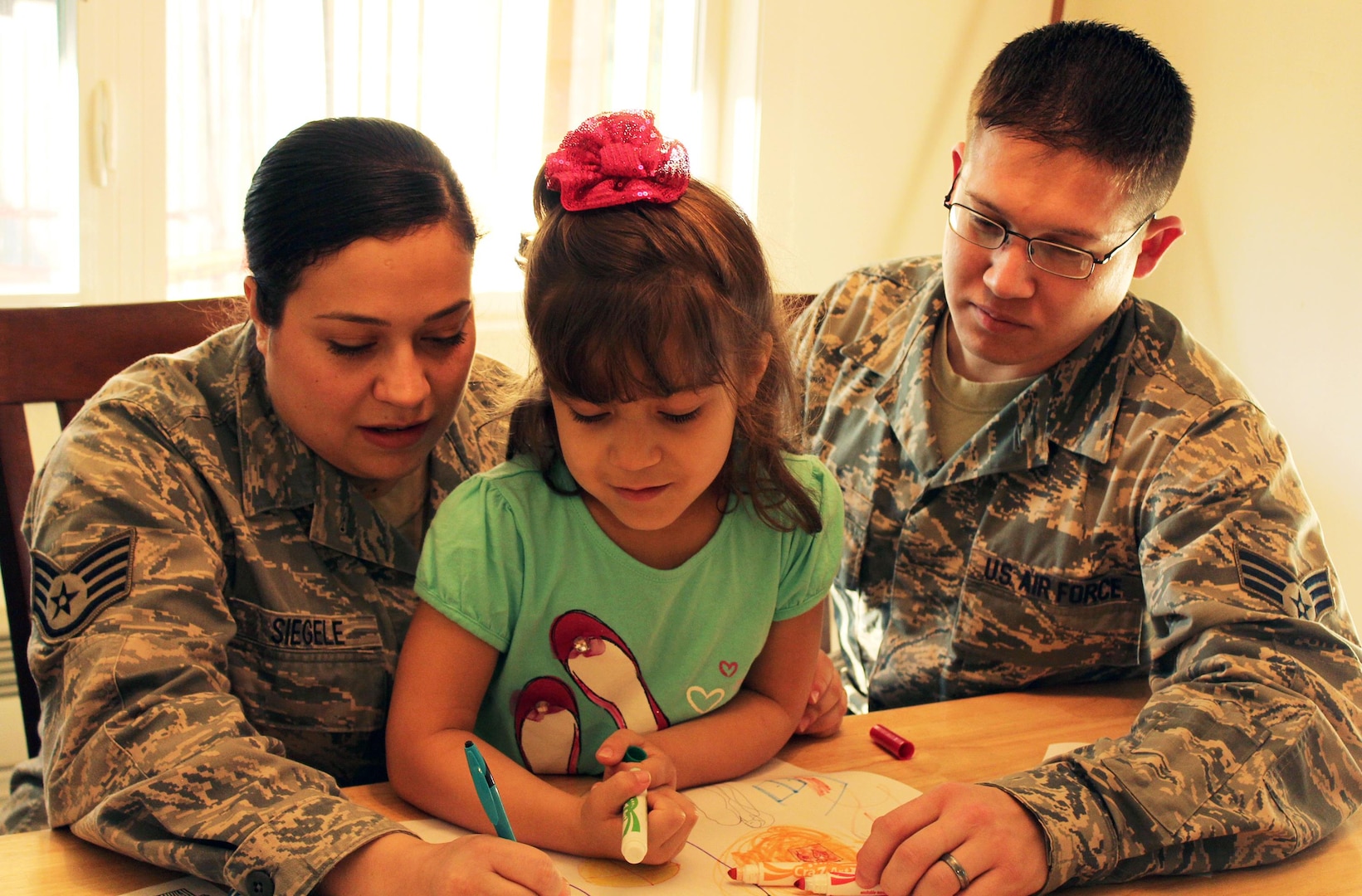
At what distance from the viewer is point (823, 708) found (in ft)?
4.17

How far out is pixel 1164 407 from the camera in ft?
4.71

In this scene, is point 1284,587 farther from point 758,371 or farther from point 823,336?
point 823,336

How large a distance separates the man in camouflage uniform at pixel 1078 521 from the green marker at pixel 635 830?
7.7 inches

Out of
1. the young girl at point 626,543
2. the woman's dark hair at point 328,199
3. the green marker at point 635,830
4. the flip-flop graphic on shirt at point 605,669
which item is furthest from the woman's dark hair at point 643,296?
the green marker at point 635,830

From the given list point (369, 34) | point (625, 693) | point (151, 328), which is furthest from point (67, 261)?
point (625, 693)

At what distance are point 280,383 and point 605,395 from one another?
38cm

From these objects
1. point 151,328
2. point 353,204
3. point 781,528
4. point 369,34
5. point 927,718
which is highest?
point 369,34

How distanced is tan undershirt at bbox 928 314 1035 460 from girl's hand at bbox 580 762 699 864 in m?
0.79

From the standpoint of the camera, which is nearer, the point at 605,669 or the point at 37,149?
the point at 605,669

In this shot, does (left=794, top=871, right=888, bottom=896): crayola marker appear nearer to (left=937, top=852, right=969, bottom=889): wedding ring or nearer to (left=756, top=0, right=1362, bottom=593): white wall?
(left=937, top=852, right=969, bottom=889): wedding ring

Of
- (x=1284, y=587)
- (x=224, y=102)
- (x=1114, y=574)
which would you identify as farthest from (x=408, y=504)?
(x=224, y=102)

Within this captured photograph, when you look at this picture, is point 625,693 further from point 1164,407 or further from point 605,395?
point 1164,407

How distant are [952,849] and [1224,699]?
37 centimetres

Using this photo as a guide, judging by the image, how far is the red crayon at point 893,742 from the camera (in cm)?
125
